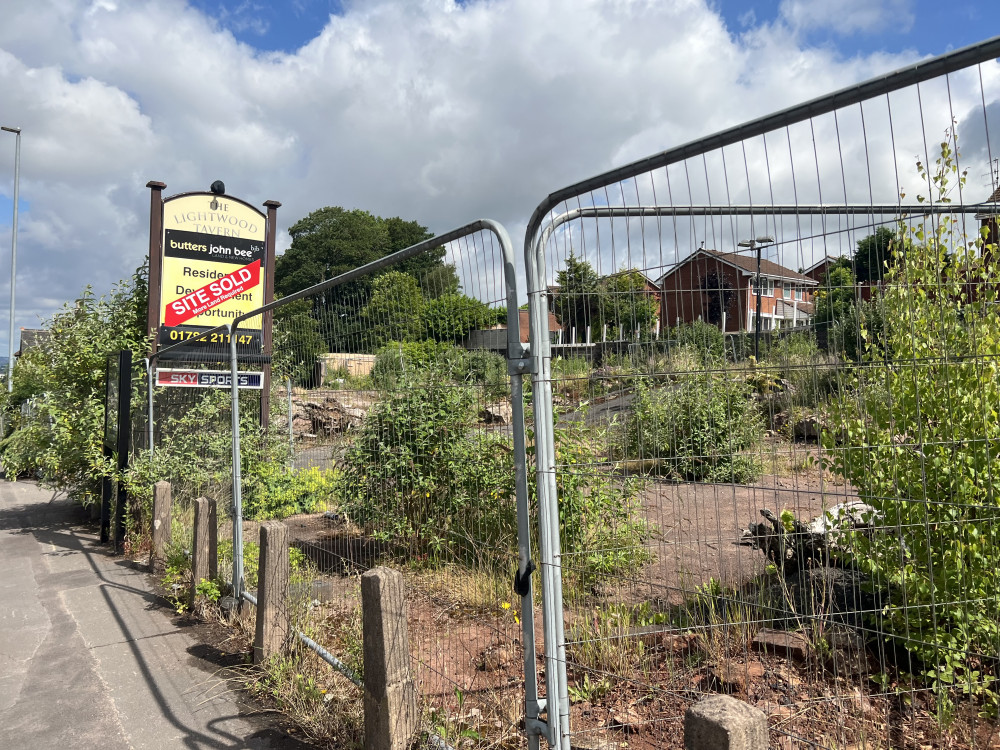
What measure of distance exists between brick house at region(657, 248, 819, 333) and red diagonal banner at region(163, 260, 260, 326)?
829cm

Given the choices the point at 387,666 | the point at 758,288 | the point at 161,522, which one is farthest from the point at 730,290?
Answer: the point at 161,522

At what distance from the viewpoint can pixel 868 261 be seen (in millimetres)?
2357

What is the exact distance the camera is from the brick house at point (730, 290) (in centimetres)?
229

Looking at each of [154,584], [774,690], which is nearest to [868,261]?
[774,690]

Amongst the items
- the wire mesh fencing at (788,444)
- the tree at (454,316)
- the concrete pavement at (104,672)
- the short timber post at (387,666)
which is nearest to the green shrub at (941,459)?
the wire mesh fencing at (788,444)

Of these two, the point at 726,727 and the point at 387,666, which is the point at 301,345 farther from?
the point at 726,727

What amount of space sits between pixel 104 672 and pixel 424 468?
2.64m

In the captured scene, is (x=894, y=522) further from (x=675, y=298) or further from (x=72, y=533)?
(x=72, y=533)

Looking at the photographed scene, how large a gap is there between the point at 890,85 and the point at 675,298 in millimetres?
852

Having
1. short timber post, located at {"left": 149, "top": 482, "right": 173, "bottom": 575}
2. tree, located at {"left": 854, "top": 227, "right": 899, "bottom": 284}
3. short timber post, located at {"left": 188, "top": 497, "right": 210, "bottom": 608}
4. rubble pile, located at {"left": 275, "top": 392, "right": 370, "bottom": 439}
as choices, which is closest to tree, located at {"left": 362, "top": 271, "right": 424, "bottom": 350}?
rubble pile, located at {"left": 275, "top": 392, "right": 370, "bottom": 439}

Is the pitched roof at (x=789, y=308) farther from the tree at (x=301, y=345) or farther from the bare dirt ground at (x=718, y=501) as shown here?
the tree at (x=301, y=345)

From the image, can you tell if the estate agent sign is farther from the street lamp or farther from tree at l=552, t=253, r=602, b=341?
the street lamp

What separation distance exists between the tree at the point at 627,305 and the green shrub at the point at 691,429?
21cm

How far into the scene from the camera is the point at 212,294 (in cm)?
945
